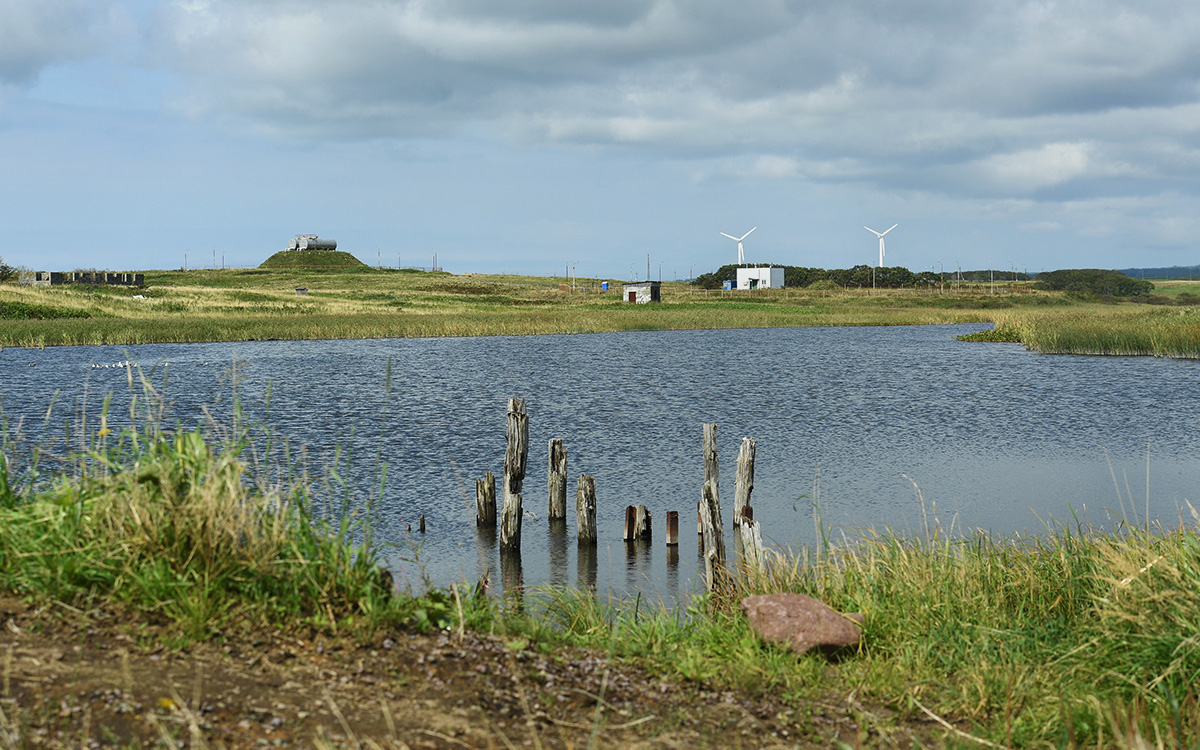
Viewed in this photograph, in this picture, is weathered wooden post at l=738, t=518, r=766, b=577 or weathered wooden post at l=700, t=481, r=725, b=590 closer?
weathered wooden post at l=738, t=518, r=766, b=577

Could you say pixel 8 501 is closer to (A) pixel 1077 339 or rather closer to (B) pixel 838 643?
(B) pixel 838 643

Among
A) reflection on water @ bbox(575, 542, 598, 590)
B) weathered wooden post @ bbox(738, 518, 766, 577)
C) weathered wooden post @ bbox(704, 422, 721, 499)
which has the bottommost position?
reflection on water @ bbox(575, 542, 598, 590)

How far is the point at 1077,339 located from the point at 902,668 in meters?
53.1

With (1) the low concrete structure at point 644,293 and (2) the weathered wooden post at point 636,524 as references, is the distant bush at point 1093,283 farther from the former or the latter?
(2) the weathered wooden post at point 636,524

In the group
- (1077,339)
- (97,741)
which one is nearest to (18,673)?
(97,741)

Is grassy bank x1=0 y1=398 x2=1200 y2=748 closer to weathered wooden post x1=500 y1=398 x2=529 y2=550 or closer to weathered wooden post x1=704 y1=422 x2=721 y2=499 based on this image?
weathered wooden post x1=704 y1=422 x2=721 y2=499

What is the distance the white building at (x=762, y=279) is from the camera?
154125 millimetres

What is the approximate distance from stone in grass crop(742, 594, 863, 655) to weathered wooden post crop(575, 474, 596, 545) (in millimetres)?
7175

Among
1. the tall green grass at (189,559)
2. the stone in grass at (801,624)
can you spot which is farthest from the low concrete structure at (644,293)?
the tall green grass at (189,559)

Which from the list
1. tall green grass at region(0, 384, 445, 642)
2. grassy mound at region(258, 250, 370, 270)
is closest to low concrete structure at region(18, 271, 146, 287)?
grassy mound at region(258, 250, 370, 270)

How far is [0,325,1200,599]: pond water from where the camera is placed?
1614 centimetres

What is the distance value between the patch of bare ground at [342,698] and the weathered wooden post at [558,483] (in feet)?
30.4

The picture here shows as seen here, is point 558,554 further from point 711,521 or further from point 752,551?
point 752,551

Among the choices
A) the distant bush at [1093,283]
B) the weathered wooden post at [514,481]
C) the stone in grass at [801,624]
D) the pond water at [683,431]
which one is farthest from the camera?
the distant bush at [1093,283]
